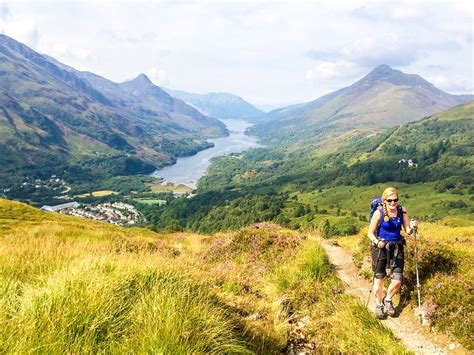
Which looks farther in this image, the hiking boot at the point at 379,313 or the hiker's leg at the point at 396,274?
the hiker's leg at the point at 396,274

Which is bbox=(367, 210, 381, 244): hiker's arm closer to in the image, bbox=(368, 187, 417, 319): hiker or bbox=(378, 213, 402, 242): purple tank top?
bbox=(368, 187, 417, 319): hiker

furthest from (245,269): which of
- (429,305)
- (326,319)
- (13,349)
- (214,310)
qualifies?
(13,349)

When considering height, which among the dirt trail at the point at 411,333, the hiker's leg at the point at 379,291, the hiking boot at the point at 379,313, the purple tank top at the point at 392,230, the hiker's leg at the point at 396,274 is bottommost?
the dirt trail at the point at 411,333

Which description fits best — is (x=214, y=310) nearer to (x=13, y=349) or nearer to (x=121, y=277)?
(x=121, y=277)

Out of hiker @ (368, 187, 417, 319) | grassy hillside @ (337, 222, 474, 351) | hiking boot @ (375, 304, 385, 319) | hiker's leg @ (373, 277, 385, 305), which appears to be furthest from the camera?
hiker's leg @ (373, 277, 385, 305)

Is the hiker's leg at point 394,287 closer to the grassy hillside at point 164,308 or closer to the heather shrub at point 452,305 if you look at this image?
the heather shrub at point 452,305

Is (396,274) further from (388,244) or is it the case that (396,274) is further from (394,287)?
(388,244)

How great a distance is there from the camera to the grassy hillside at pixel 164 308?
5051 millimetres

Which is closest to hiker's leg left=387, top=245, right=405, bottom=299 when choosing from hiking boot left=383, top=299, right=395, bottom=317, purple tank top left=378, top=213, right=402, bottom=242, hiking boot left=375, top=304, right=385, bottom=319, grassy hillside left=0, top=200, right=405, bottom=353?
hiking boot left=383, top=299, right=395, bottom=317

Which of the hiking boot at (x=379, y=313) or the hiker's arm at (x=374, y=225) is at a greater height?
the hiker's arm at (x=374, y=225)

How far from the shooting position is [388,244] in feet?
31.9

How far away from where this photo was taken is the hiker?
31.8ft

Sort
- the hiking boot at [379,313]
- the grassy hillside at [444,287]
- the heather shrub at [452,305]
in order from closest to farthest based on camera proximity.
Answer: the heather shrub at [452,305], the grassy hillside at [444,287], the hiking boot at [379,313]

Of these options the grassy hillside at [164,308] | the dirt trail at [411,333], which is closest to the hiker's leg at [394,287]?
the dirt trail at [411,333]
